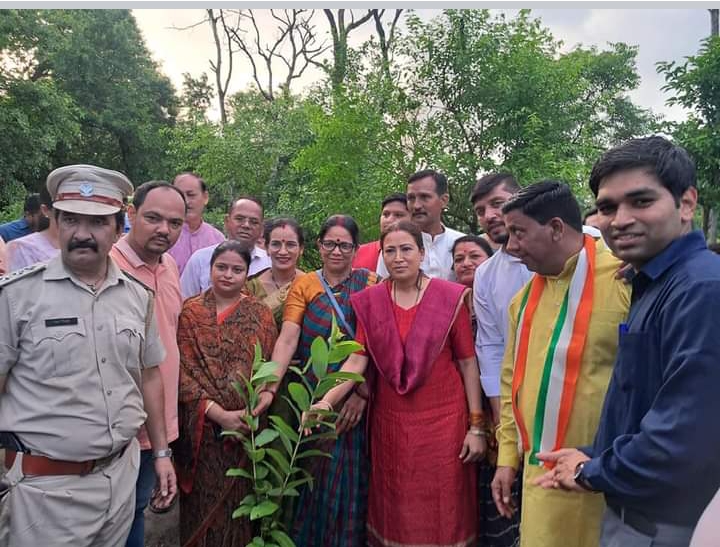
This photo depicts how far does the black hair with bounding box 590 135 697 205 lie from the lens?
1440 millimetres

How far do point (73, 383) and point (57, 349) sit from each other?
13 centimetres

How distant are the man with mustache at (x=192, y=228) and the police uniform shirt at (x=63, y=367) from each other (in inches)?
84.5

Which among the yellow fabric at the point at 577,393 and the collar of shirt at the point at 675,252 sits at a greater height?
the collar of shirt at the point at 675,252

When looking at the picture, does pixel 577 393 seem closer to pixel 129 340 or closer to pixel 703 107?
pixel 129 340

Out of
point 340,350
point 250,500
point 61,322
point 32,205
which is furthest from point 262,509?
point 32,205

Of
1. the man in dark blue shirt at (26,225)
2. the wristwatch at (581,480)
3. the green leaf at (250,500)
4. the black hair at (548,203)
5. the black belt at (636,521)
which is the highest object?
the man in dark blue shirt at (26,225)

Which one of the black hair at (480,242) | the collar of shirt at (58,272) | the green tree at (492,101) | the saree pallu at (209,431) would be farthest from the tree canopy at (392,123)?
the collar of shirt at (58,272)

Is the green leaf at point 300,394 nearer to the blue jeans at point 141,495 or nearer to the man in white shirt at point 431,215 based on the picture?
the blue jeans at point 141,495

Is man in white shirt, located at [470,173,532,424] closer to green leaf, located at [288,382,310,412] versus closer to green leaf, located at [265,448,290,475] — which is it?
green leaf, located at [288,382,310,412]

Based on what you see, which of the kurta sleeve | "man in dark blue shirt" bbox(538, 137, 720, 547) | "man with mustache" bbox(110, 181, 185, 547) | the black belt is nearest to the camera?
"man in dark blue shirt" bbox(538, 137, 720, 547)

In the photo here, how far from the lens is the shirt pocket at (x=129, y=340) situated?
210 cm

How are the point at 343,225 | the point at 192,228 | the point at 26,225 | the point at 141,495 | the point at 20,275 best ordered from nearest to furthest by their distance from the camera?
1. the point at 20,275
2. the point at 141,495
3. the point at 343,225
4. the point at 192,228
5. the point at 26,225

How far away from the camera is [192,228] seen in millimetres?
4312

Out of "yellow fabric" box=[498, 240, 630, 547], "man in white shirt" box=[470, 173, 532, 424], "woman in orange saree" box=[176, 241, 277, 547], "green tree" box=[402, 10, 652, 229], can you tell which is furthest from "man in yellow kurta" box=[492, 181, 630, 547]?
"green tree" box=[402, 10, 652, 229]
